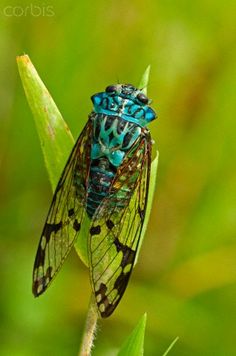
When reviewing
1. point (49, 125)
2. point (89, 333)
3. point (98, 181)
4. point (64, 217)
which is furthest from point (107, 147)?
point (89, 333)

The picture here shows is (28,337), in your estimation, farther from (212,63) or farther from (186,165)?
(212,63)

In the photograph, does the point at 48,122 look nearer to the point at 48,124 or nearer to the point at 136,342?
the point at 48,124

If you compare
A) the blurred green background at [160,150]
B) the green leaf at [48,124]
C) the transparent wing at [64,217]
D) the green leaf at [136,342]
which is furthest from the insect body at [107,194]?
the blurred green background at [160,150]

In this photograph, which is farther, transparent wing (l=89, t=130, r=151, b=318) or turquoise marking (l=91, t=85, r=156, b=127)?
turquoise marking (l=91, t=85, r=156, b=127)

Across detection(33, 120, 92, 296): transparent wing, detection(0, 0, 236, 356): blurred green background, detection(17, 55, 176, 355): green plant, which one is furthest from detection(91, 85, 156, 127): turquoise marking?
detection(0, 0, 236, 356): blurred green background

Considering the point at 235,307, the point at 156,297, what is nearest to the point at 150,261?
the point at 156,297

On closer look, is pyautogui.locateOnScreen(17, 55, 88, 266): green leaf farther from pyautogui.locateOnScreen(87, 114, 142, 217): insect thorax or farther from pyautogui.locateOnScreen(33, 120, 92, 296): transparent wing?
pyautogui.locateOnScreen(87, 114, 142, 217): insect thorax
